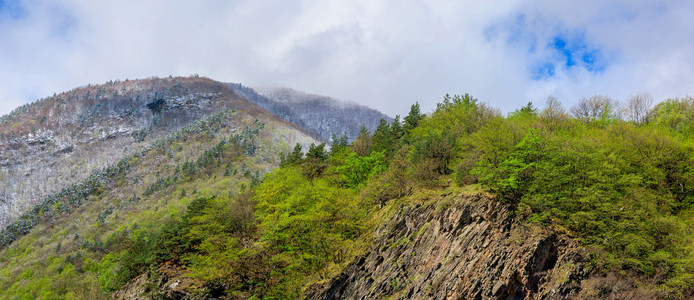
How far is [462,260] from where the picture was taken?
23594 mm

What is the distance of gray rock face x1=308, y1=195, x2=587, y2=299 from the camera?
2134 centimetres

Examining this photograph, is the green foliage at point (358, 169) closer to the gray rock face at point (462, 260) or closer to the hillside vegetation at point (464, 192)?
the hillside vegetation at point (464, 192)

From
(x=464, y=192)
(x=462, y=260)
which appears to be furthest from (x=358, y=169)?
(x=462, y=260)

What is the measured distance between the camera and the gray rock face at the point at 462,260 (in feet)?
70.0

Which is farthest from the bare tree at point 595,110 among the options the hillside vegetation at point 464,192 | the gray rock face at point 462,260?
the gray rock face at point 462,260

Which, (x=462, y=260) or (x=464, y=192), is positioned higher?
(x=464, y=192)

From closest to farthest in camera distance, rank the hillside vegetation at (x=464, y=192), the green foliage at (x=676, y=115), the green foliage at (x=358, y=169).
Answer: the hillside vegetation at (x=464, y=192), the green foliage at (x=676, y=115), the green foliage at (x=358, y=169)

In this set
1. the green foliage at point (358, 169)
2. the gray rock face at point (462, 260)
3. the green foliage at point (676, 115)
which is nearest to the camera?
the gray rock face at point (462, 260)

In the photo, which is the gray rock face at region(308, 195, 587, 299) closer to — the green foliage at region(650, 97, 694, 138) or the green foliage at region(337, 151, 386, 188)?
the green foliage at region(337, 151, 386, 188)

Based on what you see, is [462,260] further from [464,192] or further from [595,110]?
[595,110]

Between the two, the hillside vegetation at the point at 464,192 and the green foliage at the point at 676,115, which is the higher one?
the green foliage at the point at 676,115

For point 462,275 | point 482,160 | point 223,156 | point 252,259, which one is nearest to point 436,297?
point 462,275

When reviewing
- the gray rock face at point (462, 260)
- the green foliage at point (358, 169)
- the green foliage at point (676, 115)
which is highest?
the green foliage at point (676, 115)

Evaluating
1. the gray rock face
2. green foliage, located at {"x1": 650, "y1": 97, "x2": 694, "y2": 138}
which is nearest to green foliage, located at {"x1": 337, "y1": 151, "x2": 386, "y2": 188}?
the gray rock face
